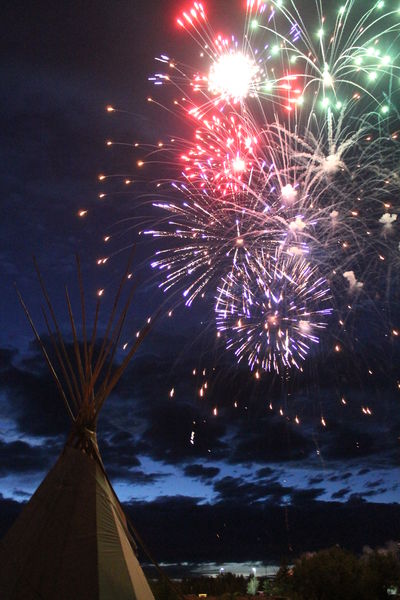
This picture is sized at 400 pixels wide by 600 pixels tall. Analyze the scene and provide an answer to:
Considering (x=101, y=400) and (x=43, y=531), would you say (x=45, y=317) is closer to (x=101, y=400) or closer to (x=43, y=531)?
(x=101, y=400)

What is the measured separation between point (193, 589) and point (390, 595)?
576cm

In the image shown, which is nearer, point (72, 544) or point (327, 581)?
point (72, 544)

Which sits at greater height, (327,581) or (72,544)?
(72,544)

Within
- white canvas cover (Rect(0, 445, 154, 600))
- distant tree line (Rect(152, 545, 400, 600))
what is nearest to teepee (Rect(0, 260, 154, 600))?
white canvas cover (Rect(0, 445, 154, 600))

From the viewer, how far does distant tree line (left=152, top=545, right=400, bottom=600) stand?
1541cm

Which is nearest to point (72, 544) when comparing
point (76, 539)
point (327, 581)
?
point (76, 539)

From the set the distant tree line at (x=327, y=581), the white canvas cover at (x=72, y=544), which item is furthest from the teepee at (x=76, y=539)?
the distant tree line at (x=327, y=581)

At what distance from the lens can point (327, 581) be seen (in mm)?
15414

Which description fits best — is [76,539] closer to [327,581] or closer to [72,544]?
[72,544]

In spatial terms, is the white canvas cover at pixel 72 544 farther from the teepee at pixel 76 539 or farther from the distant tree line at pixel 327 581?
the distant tree line at pixel 327 581

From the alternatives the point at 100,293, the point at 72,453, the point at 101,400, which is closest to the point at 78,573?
the point at 72,453

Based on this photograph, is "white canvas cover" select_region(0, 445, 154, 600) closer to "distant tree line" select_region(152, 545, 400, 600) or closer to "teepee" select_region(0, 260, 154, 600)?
"teepee" select_region(0, 260, 154, 600)

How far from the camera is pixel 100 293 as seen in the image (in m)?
10.6

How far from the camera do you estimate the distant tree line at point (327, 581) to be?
15.4 m
